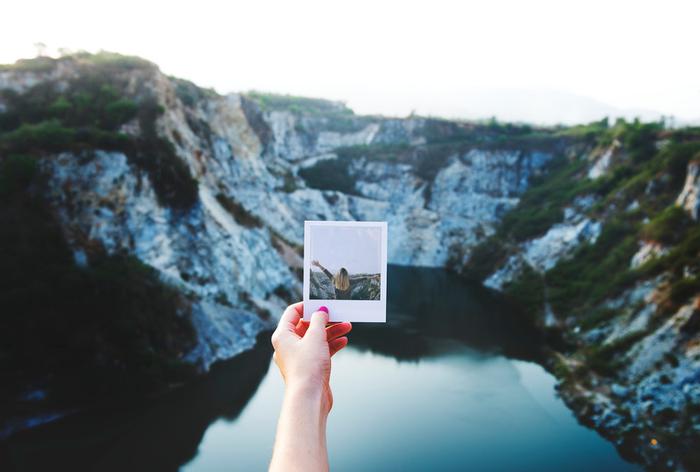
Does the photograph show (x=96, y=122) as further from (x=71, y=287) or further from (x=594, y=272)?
(x=594, y=272)

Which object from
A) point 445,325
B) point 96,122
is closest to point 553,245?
point 445,325

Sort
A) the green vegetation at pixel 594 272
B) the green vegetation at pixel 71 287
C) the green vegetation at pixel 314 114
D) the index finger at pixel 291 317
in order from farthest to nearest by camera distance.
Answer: the green vegetation at pixel 314 114, the green vegetation at pixel 594 272, the green vegetation at pixel 71 287, the index finger at pixel 291 317

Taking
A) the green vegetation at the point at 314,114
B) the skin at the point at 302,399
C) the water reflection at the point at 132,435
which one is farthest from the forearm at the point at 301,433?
the green vegetation at the point at 314,114

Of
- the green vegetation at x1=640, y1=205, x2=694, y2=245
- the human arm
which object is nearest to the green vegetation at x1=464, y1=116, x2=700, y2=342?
the green vegetation at x1=640, y1=205, x2=694, y2=245

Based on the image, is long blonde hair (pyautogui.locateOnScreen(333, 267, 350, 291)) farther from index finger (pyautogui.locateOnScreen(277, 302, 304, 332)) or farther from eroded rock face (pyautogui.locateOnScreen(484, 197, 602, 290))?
eroded rock face (pyautogui.locateOnScreen(484, 197, 602, 290))

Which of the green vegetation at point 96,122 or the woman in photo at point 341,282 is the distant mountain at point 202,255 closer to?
the green vegetation at point 96,122

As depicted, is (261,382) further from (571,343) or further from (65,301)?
(571,343)

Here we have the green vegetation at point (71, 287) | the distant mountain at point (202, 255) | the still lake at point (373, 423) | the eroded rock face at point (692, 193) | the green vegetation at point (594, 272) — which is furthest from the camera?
the green vegetation at point (594, 272)
